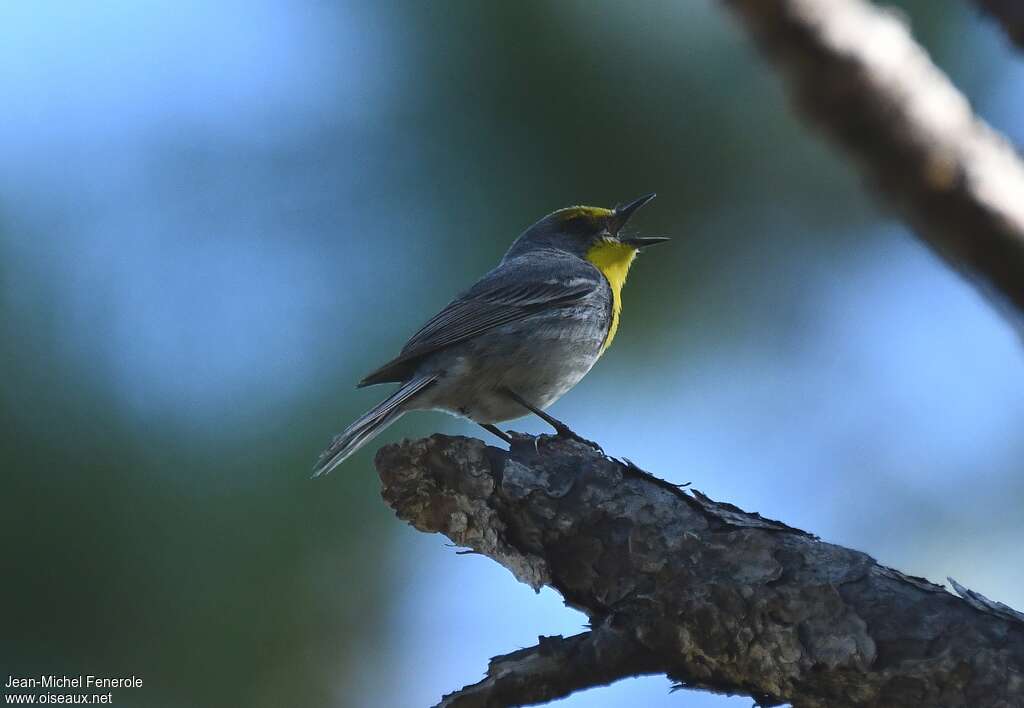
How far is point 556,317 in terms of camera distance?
6090 millimetres

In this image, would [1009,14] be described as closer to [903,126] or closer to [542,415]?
[903,126]

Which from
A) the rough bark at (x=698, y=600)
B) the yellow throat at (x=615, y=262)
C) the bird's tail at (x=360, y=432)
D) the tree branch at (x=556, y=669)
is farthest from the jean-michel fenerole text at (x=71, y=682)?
the yellow throat at (x=615, y=262)

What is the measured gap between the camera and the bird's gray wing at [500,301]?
575 centimetres

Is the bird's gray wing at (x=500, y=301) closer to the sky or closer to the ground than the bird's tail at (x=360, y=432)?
closer to the sky

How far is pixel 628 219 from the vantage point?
679 centimetres

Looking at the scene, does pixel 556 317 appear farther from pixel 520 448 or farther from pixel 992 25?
pixel 992 25

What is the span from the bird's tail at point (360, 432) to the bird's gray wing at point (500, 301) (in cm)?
26

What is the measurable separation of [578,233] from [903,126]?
20.2 ft

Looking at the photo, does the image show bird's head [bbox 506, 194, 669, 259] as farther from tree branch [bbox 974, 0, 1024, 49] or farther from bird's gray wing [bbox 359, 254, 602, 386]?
tree branch [bbox 974, 0, 1024, 49]

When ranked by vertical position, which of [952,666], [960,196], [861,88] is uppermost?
[861,88]

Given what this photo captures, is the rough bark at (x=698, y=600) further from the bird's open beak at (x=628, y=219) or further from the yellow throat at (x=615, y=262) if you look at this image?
the yellow throat at (x=615, y=262)

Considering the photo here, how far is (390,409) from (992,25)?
4170 mm

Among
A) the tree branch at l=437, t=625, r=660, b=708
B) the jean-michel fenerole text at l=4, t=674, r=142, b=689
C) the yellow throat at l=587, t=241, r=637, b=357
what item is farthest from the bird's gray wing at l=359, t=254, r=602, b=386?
the tree branch at l=437, t=625, r=660, b=708

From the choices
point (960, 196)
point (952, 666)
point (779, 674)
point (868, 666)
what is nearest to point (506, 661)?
point (779, 674)
